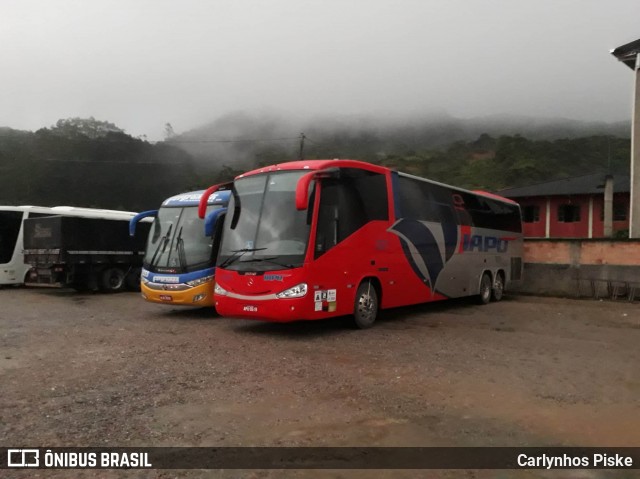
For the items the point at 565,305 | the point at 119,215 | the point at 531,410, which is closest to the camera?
the point at 531,410

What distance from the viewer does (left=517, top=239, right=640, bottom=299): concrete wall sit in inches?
631

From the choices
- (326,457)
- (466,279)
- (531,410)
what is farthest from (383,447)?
(466,279)

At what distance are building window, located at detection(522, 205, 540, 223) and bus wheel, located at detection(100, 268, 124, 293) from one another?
30301 millimetres

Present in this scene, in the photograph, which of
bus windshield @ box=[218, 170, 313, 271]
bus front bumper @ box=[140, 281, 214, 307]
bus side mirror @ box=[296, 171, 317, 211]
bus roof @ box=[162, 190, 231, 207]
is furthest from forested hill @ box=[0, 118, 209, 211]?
bus side mirror @ box=[296, 171, 317, 211]

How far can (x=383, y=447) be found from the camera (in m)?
4.34

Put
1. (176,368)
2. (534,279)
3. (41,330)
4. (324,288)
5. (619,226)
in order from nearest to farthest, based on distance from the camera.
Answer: (176,368) → (324,288) → (41,330) → (534,279) → (619,226)

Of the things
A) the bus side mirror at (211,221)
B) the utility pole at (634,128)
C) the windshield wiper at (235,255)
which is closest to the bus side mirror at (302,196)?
the windshield wiper at (235,255)

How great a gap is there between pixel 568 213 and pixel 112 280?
31606 millimetres

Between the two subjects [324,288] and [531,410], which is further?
[324,288]

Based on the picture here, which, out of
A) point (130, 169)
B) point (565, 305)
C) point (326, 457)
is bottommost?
point (565, 305)

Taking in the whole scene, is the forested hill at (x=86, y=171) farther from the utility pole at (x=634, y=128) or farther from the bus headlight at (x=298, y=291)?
the bus headlight at (x=298, y=291)

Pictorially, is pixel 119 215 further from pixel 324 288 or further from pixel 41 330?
pixel 324 288

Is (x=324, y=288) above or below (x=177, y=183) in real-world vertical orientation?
below

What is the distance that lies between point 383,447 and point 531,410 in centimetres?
189
